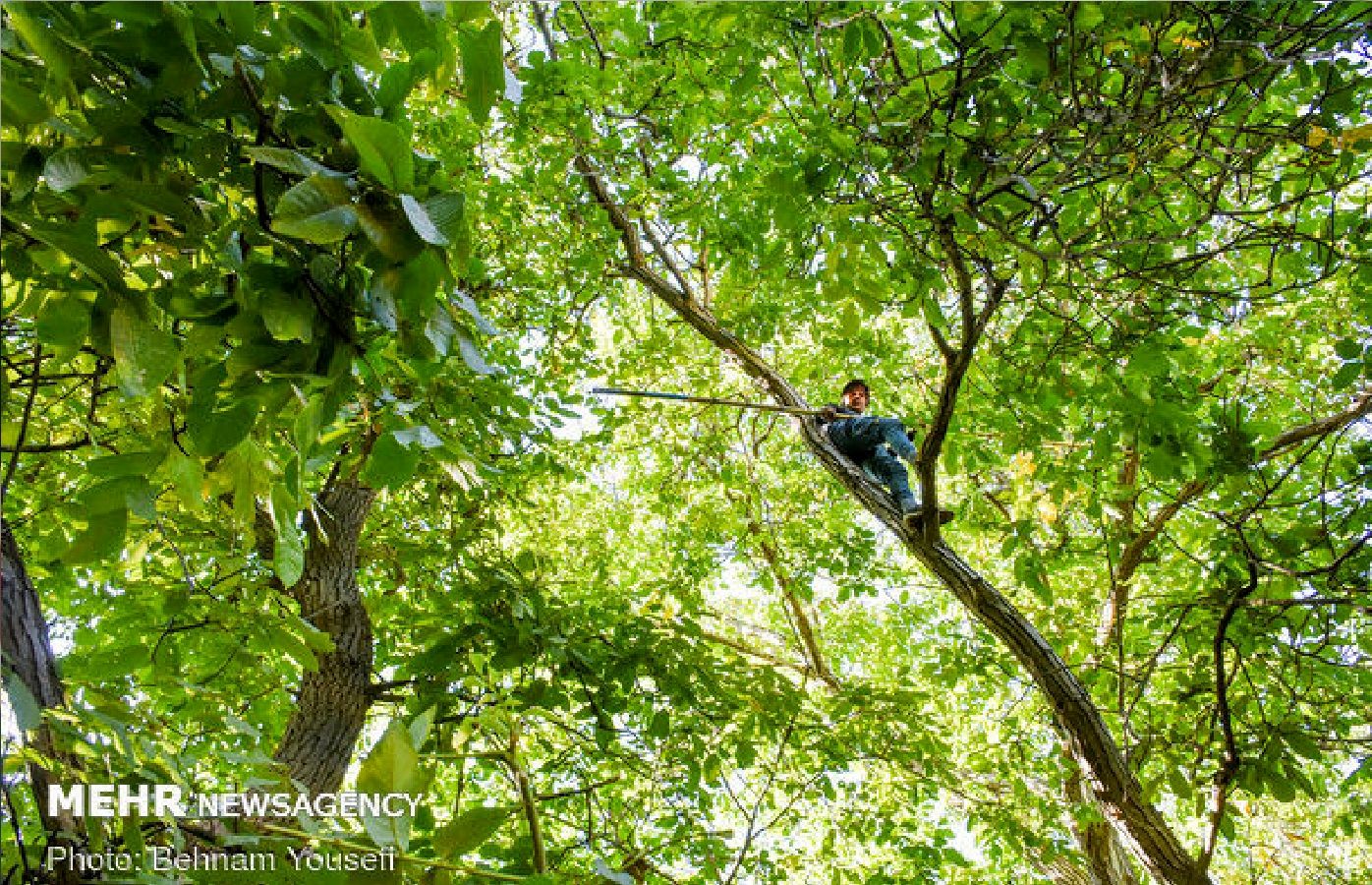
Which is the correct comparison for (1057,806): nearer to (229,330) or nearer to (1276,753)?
(1276,753)

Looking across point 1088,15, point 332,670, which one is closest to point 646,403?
point 332,670

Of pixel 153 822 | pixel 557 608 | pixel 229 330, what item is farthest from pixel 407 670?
pixel 229 330

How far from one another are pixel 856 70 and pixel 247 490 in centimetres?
205

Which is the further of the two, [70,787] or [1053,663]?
[1053,663]

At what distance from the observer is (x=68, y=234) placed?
40.6 inches

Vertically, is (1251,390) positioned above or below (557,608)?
above

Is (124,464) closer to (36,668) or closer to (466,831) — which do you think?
(36,668)

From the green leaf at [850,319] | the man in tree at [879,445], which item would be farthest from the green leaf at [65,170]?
the man in tree at [879,445]

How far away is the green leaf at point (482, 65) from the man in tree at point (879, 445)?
378 cm

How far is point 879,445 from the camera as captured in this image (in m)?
5.39

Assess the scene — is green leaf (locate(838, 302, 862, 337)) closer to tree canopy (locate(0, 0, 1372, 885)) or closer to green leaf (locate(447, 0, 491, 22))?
tree canopy (locate(0, 0, 1372, 885))

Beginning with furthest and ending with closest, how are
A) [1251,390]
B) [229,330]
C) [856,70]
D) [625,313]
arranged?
1. [625,313]
2. [1251,390]
3. [856,70]
4. [229,330]

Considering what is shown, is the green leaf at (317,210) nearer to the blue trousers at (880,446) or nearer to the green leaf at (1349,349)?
the green leaf at (1349,349)

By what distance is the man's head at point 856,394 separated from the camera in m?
6.12
